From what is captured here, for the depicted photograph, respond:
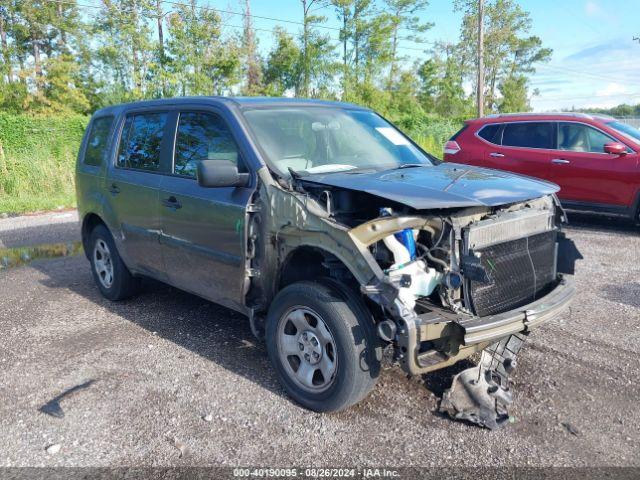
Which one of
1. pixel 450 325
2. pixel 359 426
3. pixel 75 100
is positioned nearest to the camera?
pixel 450 325

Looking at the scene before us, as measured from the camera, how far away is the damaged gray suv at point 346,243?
121 inches

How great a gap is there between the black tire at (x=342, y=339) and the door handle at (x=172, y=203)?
1418 millimetres

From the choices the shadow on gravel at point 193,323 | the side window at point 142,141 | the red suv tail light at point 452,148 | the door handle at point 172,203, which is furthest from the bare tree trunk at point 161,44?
the door handle at point 172,203

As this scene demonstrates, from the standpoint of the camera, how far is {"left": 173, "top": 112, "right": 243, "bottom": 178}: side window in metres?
4.02

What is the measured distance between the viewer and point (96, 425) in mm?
3314

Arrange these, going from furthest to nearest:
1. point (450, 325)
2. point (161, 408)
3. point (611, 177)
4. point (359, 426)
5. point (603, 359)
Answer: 1. point (611, 177)
2. point (603, 359)
3. point (161, 408)
4. point (359, 426)
5. point (450, 325)

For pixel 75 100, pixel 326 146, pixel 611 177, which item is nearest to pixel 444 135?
pixel 75 100

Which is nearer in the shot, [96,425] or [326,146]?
[96,425]

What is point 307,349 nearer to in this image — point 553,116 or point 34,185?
point 553,116

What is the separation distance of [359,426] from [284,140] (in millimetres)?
2073

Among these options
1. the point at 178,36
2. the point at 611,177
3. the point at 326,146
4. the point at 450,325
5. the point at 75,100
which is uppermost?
the point at 178,36

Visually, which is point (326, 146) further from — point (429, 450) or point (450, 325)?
point (429, 450)

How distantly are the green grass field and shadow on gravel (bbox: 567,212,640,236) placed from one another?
10833 millimetres

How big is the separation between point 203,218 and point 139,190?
1060 mm
